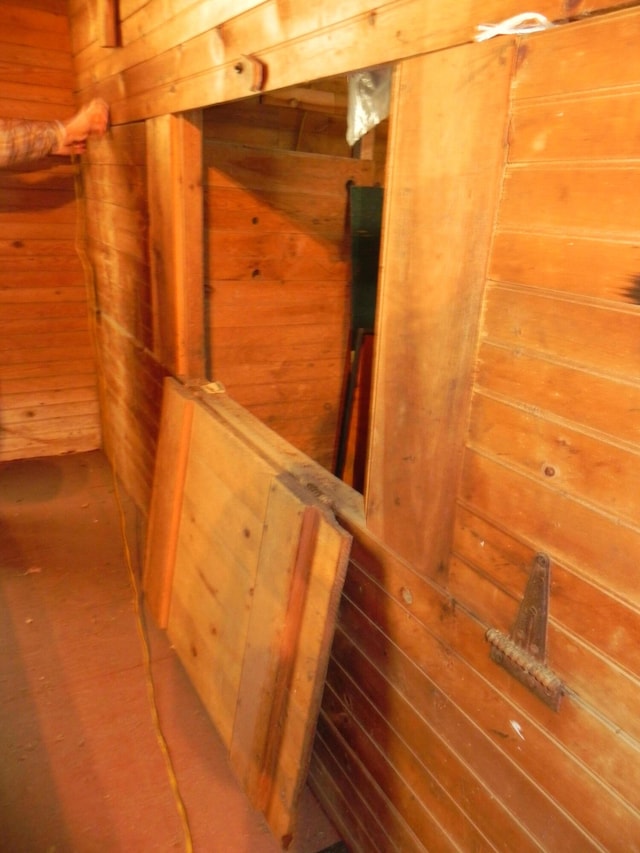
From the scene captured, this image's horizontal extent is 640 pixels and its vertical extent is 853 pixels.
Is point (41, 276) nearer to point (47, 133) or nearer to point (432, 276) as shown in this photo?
point (47, 133)

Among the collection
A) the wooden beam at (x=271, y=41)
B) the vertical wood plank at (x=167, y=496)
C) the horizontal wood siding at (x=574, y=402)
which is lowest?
the vertical wood plank at (x=167, y=496)

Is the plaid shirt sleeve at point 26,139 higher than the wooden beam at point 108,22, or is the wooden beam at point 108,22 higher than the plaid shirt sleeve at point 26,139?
the wooden beam at point 108,22

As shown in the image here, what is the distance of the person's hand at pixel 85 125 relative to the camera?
106 inches

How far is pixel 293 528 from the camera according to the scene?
1.48 m

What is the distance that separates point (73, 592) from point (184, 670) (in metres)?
0.70

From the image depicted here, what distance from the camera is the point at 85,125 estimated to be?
2.76 m

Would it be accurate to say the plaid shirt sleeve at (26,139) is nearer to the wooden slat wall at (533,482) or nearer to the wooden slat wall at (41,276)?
the wooden slat wall at (41,276)

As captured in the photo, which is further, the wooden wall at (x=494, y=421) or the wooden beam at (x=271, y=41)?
the wooden beam at (x=271, y=41)

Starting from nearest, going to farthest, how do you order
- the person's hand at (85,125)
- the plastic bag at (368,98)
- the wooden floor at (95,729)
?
the plastic bag at (368,98), the wooden floor at (95,729), the person's hand at (85,125)

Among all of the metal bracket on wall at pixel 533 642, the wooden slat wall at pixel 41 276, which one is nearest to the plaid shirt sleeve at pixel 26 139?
the wooden slat wall at pixel 41 276

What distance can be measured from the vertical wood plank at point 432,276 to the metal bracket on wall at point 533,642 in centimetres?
19

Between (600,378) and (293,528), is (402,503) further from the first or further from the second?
(600,378)

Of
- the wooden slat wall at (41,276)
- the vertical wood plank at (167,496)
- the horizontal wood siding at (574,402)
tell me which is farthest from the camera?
the wooden slat wall at (41,276)

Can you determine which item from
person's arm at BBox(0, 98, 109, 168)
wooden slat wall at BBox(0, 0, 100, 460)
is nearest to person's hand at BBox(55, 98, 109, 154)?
person's arm at BBox(0, 98, 109, 168)
